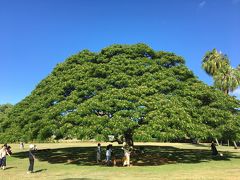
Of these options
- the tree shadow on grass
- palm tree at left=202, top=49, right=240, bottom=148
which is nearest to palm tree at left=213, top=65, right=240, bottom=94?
palm tree at left=202, top=49, right=240, bottom=148

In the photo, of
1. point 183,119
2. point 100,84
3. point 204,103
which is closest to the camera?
point 183,119

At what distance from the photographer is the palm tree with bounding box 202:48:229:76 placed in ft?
186

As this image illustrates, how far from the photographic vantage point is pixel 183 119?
22.2 m

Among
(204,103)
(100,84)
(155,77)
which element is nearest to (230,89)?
(204,103)

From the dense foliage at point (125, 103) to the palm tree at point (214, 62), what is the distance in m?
28.1

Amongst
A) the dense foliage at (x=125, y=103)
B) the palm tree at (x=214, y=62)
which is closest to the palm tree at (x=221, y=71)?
the palm tree at (x=214, y=62)

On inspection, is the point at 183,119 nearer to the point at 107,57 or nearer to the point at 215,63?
the point at 107,57

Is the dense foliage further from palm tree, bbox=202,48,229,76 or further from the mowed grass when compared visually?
palm tree, bbox=202,48,229,76

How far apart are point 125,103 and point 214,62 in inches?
1547

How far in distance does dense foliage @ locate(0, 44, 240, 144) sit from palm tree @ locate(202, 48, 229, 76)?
28056mm

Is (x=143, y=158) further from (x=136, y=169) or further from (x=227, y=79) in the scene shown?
(x=227, y=79)

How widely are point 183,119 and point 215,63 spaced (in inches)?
1490

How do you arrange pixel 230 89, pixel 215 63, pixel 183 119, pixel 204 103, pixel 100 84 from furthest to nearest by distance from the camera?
1. pixel 215 63
2. pixel 230 89
3. pixel 204 103
4. pixel 100 84
5. pixel 183 119

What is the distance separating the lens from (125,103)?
22438 millimetres
